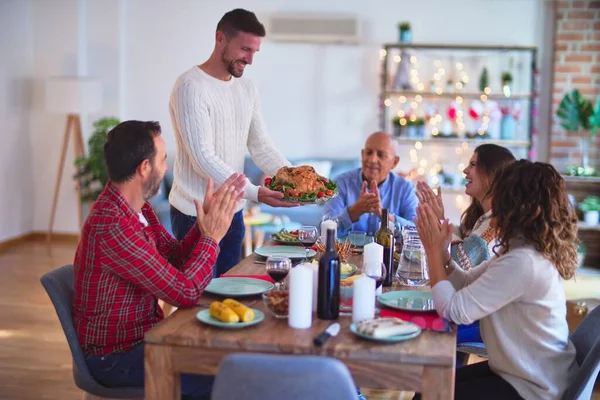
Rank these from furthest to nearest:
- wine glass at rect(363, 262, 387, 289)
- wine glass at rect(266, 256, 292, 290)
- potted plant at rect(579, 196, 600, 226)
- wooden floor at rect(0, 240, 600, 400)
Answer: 1. potted plant at rect(579, 196, 600, 226)
2. wooden floor at rect(0, 240, 600, 400)
3. wine glass at rect(363, 262, 387, 289)
4. wine glass at rect(266, 256, 292, 290)

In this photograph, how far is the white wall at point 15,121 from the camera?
6973mm

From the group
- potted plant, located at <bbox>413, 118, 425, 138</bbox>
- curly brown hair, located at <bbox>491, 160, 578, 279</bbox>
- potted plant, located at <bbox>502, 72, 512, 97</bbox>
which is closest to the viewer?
curly brown hair, located at <bbox>491, 160, 578, 279</bbox>

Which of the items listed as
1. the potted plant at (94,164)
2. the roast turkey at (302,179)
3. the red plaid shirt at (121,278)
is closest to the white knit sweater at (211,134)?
the roast turkey at (302,179)

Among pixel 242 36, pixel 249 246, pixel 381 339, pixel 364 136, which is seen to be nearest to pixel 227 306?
pixel 381 339

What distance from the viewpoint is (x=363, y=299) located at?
205 cm

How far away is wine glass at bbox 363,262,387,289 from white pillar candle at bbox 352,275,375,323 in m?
0.36

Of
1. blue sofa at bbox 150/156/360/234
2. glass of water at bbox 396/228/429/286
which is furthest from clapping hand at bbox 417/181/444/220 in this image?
blue sofa at bbox 150/156/360/234

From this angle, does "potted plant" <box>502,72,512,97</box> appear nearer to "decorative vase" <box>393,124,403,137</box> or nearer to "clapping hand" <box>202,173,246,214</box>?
"decorative vase" <box>393,124,403,137</box>

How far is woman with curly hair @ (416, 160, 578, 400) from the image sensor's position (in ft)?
6.87

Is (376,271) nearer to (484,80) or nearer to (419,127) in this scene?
(419,127)

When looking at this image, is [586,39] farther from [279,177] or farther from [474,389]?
[474,389]

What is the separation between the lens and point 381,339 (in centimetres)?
190

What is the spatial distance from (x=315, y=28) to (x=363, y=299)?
5.47 metres

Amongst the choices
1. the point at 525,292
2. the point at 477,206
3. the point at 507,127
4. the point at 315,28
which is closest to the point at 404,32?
the point at 315,28
